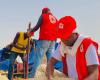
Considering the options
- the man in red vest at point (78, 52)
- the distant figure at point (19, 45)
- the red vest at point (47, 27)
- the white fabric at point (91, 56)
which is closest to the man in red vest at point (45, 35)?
the red vest at point (47, 27)

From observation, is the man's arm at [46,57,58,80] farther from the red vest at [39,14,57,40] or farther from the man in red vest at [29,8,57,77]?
the red vest at [39,14,57,40]

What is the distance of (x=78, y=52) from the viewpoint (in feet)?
17.5

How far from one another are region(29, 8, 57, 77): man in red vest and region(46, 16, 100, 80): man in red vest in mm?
4488

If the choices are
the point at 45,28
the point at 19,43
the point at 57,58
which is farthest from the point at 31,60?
the point at 57,58

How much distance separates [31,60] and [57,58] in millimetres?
6650

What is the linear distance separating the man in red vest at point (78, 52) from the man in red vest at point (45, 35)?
449cm

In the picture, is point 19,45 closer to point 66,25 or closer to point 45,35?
point 45,35

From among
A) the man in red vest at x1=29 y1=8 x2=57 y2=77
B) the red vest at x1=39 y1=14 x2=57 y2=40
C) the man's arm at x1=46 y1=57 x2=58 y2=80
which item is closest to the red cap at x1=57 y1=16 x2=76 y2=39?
the man's arm at x1=46 y1=57 x2=58 y2=80

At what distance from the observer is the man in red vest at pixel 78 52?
5.20m

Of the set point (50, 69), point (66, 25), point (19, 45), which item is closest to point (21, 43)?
point (19, 45)

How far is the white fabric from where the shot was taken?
17.0 feet

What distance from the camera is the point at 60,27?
5.34 meters

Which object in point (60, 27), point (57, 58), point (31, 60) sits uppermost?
point (60, 27)

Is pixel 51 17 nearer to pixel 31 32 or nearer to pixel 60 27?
pixel 31 32
